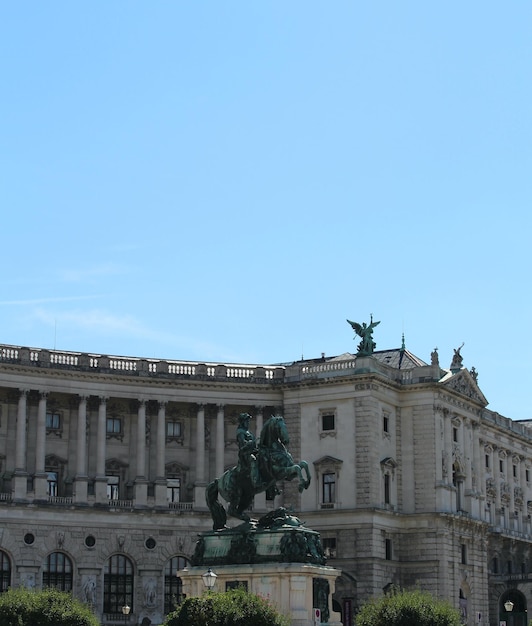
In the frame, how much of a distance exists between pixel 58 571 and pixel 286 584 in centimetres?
4558

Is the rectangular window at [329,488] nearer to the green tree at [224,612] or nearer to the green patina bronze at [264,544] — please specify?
the green patina bronze at [264,544]

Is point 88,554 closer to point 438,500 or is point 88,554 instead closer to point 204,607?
point 438,500

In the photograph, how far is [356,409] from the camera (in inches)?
3912

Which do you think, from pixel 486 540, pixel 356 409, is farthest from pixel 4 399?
pixel 486 540

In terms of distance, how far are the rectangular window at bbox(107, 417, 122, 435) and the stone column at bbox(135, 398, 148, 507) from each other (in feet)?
6.03

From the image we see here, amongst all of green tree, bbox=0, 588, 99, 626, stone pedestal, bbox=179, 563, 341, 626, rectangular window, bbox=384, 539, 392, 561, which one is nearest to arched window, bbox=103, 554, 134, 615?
rectangular window, bbox=384, 539, 392, 561

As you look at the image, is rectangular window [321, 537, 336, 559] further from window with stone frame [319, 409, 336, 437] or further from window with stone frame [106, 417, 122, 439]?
window with stone frame [106, 417, 122, 439]

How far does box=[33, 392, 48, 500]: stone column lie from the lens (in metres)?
93.2

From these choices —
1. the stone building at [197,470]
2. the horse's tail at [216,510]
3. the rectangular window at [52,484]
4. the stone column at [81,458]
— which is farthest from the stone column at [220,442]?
the horse's tail at [216,510]

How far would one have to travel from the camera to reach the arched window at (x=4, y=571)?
298 feet

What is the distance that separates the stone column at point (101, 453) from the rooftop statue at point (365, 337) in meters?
19.7

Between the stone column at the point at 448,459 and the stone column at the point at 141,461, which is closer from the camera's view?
the stone column at the point at 141,461

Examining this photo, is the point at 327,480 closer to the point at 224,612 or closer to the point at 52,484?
the point at 52,484

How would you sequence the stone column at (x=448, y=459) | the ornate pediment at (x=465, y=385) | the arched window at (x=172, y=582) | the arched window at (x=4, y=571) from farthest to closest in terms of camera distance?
the ornate pediment at (x=465, y=385) < the stone column at (x=448, y=459) < the arched window at (x=172, y=582) < the arched window at (x=4, y=571)
